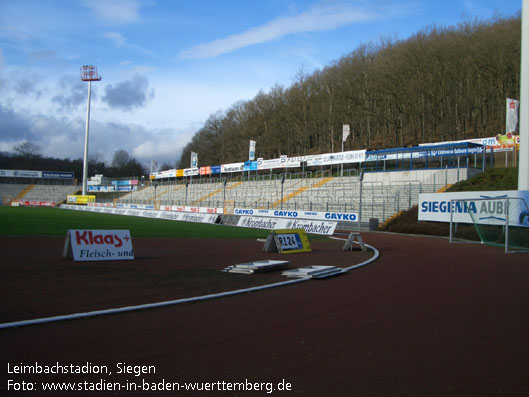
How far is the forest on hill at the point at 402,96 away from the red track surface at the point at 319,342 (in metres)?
53.4

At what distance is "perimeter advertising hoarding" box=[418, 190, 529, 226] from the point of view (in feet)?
68.0

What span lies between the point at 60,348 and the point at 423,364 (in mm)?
4205

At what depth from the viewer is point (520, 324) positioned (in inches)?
277

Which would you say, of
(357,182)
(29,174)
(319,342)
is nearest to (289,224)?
(357,182)

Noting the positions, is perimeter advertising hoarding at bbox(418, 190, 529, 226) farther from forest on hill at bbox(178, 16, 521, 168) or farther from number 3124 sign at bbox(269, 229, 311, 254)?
forest on hill at bbox(178, 16, 521, 168)

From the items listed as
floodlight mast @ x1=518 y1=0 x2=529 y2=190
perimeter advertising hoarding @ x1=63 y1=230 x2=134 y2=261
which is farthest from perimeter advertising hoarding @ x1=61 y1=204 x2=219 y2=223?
perimeter advertising hoarding @ x1=63 y1=230 x2=134 y2=261

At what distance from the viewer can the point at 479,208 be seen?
75.5 feet

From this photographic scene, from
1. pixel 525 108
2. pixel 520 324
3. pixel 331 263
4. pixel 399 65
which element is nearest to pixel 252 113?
pixel 399 65

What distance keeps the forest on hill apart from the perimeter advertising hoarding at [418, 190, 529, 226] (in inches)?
1160

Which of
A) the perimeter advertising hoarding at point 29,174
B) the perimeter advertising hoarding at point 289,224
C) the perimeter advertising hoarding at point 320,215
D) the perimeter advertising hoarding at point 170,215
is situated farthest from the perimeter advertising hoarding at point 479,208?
the perimeter advertising hoarding at point 29,174

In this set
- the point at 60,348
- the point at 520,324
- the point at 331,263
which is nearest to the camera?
the point at 60,348

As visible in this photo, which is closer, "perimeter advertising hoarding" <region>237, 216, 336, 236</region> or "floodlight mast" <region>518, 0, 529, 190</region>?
"floodlight mast" <region>518, 0, 529, 190</region>

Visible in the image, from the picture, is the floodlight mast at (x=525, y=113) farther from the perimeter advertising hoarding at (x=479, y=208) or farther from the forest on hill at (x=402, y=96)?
the forest on hill at (x=402, y=96)

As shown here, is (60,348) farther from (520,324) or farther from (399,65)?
(399,65)
